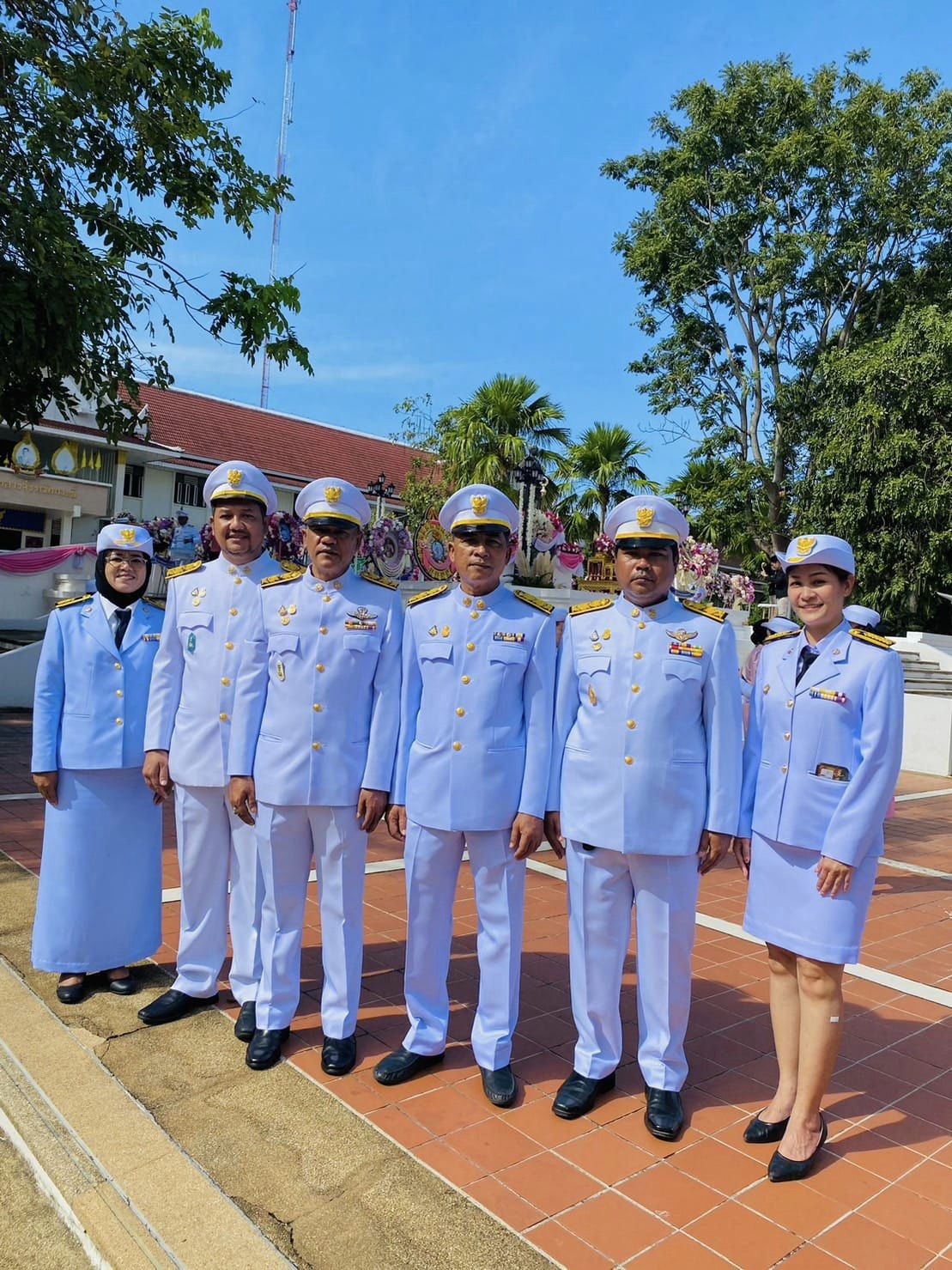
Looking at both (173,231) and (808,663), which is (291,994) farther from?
(173,231)

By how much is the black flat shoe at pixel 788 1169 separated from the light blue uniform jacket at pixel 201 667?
7.42ft

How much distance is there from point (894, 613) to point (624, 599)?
2294 cm

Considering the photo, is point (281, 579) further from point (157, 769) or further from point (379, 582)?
point (157, 769)

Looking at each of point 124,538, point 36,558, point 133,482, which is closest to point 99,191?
point 124,538

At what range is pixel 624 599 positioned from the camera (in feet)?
10.6

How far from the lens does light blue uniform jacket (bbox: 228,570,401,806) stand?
3.39m

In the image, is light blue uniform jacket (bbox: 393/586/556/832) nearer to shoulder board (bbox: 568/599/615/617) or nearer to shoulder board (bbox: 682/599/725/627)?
shoulder board (bbox: 568/599/615/617)

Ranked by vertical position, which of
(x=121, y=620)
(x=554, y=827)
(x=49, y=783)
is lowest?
(x=49, y=783)

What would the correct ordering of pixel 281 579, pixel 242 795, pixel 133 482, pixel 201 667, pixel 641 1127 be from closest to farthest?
pixel 641 1127
pixel 242 795
pixel 281 579
pixel 201 667
pixel 133 482

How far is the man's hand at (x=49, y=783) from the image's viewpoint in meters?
3.89

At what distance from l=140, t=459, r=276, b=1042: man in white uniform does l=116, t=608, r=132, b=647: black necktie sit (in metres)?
0.30

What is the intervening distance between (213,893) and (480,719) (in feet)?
4.57

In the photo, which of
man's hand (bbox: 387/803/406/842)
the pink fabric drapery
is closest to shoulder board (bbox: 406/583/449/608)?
man's hand (bbox: 387/803/406/842)

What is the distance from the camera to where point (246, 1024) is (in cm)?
356
